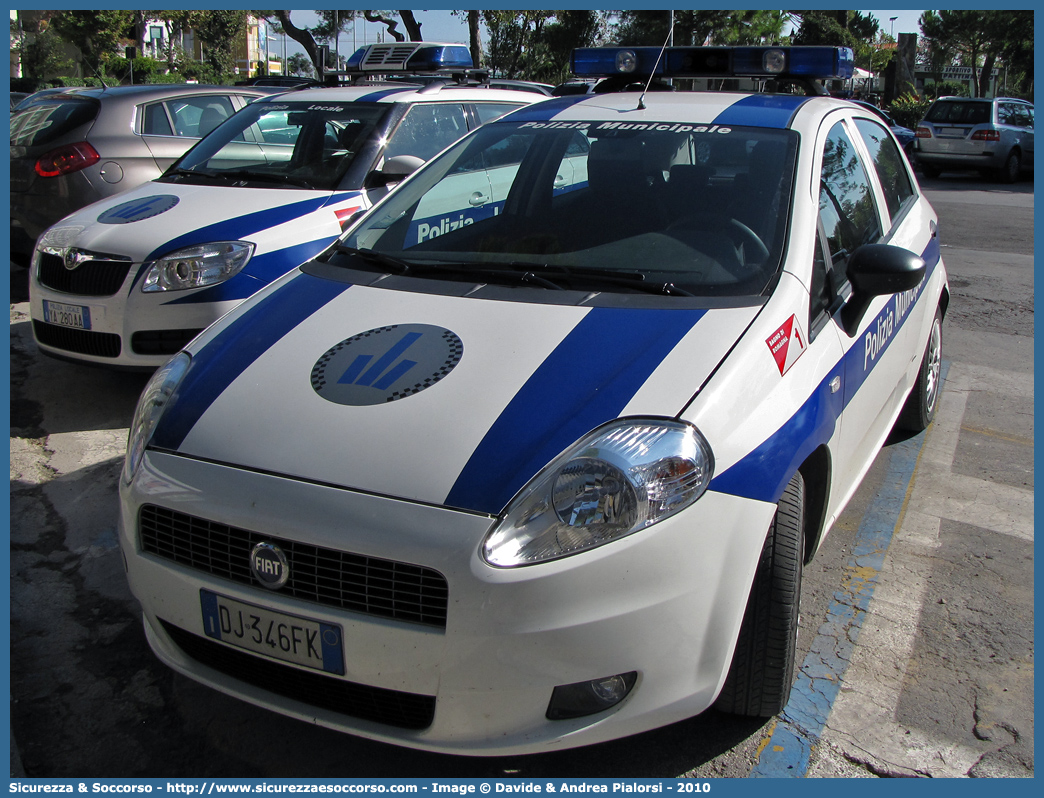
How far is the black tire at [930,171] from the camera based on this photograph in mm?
18406

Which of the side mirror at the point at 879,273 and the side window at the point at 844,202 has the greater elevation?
the side window at the point at 844,202

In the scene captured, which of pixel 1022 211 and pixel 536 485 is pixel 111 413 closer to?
pixel 536 485

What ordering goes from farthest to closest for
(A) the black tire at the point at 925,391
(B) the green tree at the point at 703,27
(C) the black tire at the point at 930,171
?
(B) the green tree at the point at 703,27 → (C) the black tire at the point at 930,171 → (A) the black tire at the point at 925,391

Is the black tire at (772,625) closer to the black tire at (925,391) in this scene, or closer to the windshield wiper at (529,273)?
the windshield wiper at (529,273)

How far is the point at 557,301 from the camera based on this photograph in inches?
101

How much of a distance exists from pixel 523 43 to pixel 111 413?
1309 inches

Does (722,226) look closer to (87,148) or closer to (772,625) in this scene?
(772,625)

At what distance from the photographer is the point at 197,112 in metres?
7.50

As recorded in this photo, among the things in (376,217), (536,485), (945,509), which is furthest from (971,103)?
(536,485)

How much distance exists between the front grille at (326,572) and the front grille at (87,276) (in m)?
2.81

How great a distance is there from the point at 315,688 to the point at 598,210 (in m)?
1.77

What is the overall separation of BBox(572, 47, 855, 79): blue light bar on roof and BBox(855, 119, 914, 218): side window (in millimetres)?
327

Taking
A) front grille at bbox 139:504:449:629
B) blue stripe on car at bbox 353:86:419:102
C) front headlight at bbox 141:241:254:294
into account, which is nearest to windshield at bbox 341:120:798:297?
front grille at bbox 139:504:449:629

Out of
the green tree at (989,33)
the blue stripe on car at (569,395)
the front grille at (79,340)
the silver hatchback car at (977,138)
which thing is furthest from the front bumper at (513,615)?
the green tree at (989,33)
